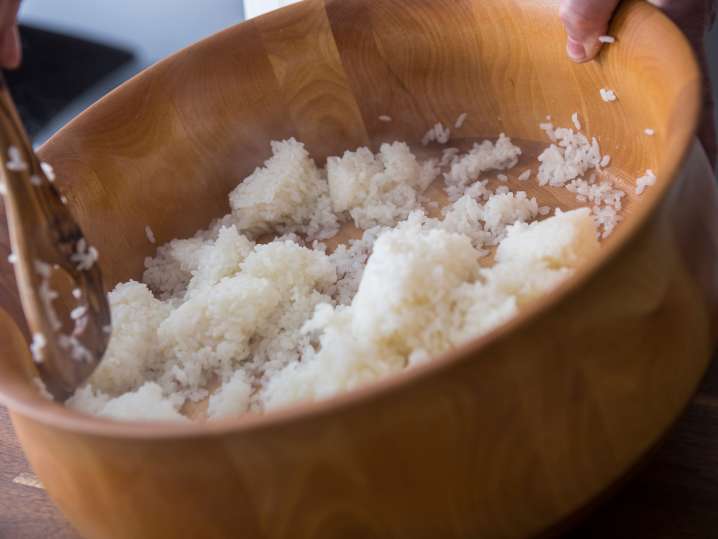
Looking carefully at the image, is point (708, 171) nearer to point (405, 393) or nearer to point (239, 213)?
point (405, 393)

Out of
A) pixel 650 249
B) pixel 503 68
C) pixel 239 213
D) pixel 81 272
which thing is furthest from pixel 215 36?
pixel 650 249

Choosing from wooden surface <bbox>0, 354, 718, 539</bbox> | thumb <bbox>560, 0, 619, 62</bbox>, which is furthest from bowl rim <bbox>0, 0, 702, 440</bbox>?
thumb <bbox>560, 0, 619, 62</bbox>

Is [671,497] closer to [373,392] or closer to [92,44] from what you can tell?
[373,392]

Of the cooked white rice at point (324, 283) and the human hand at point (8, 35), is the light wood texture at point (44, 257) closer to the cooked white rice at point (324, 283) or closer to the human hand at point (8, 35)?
the cooked white rice at point (324, 283)

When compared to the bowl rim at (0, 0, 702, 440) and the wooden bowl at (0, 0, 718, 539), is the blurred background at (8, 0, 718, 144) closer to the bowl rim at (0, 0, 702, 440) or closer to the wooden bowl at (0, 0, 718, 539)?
the wooden bowl at (0, 0, 718, 539)

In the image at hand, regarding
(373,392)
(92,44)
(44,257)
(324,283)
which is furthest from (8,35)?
(92,44)

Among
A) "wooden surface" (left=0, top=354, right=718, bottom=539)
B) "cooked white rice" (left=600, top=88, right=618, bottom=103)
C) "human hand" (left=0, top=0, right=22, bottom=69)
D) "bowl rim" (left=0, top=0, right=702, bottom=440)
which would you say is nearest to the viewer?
"bowl rim" (left=0, top=0, right=702, bottom=440)
